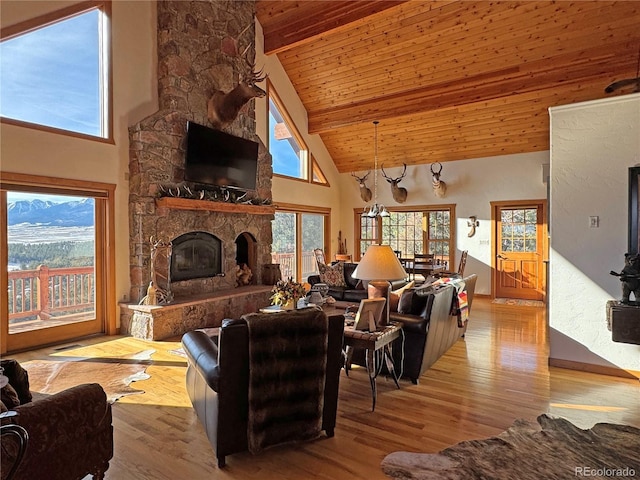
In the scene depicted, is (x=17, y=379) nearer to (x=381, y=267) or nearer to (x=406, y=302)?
(x=381, y=267)

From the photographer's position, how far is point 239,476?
214cm

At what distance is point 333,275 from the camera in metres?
6.84

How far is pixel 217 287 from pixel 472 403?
448 cm

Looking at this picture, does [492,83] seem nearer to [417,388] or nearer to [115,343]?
[417,388]

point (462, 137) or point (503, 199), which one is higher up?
point (462, 137)

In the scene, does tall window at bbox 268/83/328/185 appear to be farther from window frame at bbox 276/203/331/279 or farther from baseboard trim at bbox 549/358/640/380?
baseboard trim at bbox 549/358/640/380

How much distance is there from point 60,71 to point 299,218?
18.2ft

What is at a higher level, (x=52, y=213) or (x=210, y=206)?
(x=210, y=206)

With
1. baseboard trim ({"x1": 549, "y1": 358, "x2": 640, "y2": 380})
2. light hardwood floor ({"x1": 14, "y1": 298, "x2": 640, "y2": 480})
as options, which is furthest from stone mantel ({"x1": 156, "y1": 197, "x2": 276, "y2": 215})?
baseboard trim ({"x1": 549, "y1": 358, "x2": 640, "y2": 380})

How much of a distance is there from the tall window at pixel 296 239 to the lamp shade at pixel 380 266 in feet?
17.5

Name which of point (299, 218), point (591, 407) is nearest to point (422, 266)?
point (299, 218)

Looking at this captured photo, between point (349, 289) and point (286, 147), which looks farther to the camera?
point (286, 147)

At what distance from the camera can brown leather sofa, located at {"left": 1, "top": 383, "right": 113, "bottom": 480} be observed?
59.7 inches

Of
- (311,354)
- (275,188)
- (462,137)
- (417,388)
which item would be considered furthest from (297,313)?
(462,137)
